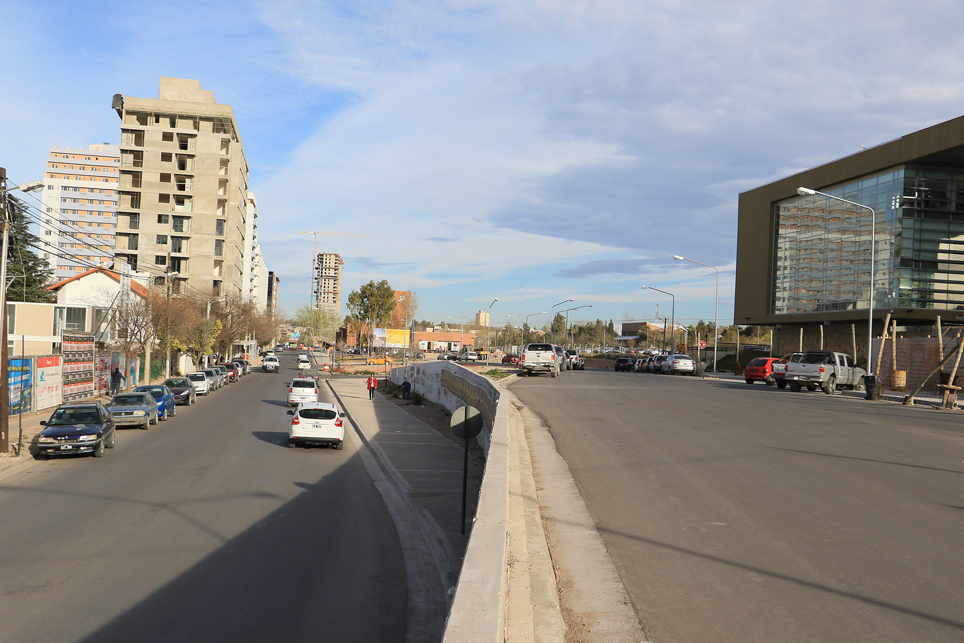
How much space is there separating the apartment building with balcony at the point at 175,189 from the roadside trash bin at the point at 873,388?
7420cm

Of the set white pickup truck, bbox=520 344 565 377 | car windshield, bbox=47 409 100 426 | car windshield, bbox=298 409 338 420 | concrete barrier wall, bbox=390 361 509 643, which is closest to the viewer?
concrete barrier wall, bbox=390 361 509 643

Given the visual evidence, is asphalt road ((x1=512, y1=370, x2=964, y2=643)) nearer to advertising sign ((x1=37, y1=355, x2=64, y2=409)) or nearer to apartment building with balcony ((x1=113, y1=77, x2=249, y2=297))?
advertising sign ((x1=37, y1=355, x2=64, y2=409))

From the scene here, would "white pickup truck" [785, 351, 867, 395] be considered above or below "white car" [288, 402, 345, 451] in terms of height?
above

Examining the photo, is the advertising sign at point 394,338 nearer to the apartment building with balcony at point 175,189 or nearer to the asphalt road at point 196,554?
the apartment building with balcony at point 175,189

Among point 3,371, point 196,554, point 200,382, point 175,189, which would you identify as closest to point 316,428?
point 3,371

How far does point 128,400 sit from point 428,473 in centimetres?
1507

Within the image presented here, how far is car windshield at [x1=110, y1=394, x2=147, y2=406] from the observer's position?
2671 centimetres

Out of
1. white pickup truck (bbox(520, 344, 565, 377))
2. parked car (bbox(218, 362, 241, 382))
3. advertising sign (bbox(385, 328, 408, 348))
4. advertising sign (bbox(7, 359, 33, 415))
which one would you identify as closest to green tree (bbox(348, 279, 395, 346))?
advertising sign (bbox(385, 328, 408, 348))

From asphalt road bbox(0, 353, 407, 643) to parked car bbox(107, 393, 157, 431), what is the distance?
7829 millimetres

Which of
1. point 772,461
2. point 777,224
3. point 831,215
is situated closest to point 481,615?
point 772,461

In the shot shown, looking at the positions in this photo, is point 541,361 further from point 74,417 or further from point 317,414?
point 74,417

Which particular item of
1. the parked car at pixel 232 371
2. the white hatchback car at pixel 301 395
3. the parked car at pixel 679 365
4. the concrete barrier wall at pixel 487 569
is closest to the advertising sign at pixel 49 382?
the white hatchback car at pixel 301 395

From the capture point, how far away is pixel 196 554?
31.5 feet

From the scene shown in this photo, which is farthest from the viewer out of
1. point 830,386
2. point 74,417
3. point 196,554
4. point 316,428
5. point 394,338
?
point 394,338
